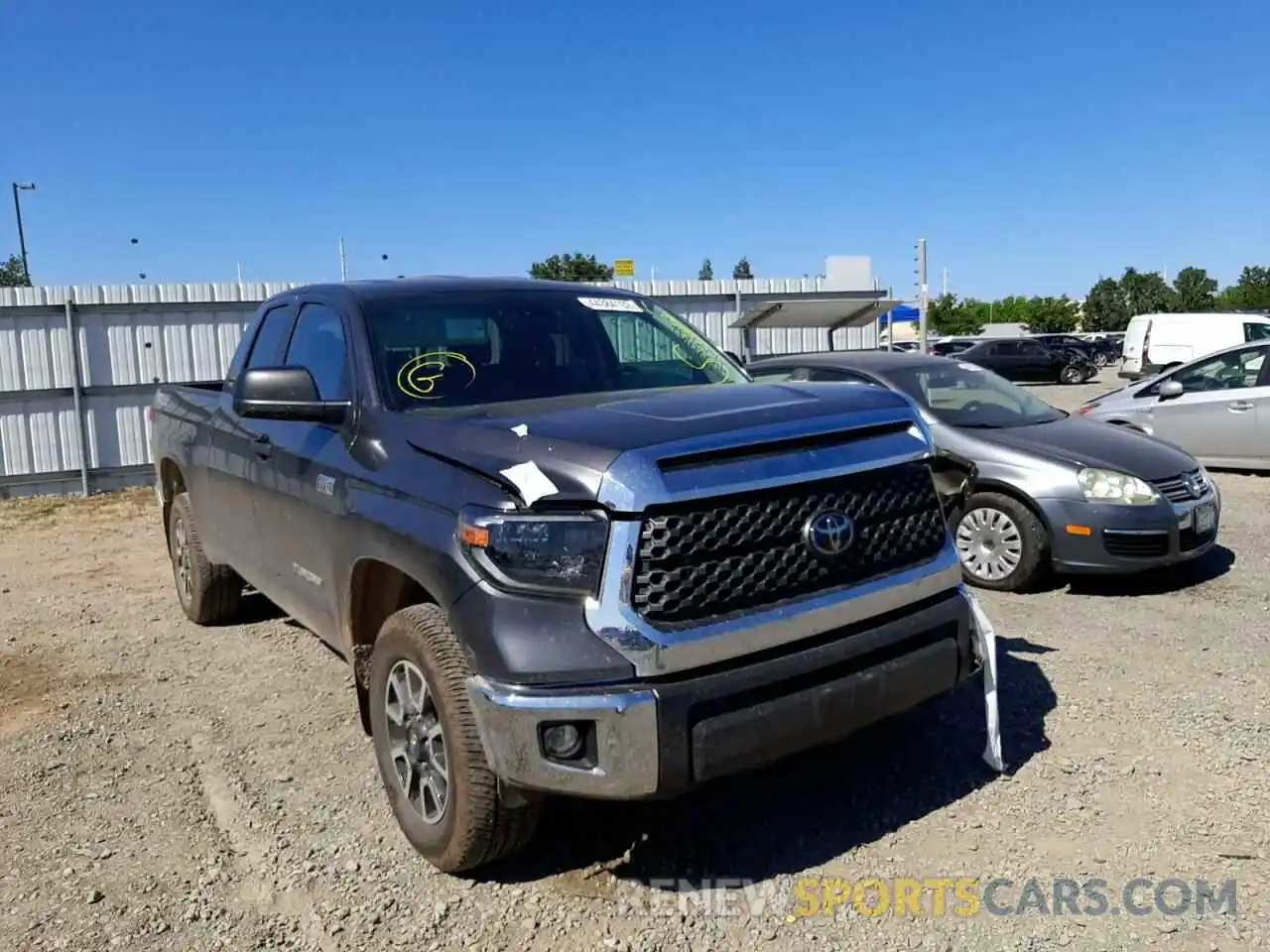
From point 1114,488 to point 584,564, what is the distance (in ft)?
14.5

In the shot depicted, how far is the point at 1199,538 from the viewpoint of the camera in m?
6.12

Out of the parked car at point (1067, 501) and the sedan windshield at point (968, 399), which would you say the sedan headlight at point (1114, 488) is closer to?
the parked car at point (1067, 501)

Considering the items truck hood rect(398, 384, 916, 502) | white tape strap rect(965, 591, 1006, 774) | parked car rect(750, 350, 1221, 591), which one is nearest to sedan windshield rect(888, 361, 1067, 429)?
parked car rect(750, 350, 1221, 591)

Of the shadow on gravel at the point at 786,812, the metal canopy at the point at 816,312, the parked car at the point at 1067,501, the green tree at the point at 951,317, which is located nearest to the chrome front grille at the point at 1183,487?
the parked car at the point at 1067,501

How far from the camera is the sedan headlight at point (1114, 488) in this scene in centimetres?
589

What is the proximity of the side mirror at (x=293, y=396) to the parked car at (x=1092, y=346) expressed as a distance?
3611cm

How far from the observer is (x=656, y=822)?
350cm

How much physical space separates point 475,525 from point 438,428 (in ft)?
1.72

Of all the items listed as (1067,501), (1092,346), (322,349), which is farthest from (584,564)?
(1092,346)

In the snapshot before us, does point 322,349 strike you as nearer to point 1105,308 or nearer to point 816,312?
point 816,312

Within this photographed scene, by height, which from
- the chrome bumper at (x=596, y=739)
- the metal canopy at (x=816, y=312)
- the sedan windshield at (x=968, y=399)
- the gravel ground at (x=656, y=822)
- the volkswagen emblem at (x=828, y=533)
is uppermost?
the metal canopy at (x=816, y=312)

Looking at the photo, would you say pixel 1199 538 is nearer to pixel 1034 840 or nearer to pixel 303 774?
pixel 1034 840

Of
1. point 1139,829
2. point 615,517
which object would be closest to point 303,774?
point 615,517

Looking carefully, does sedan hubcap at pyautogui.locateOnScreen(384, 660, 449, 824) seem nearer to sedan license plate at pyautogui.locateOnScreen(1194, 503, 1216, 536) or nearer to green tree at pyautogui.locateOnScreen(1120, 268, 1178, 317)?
sedan license plate at pyautogui.locateOnScreen(1194, 503, 1216, 536)
